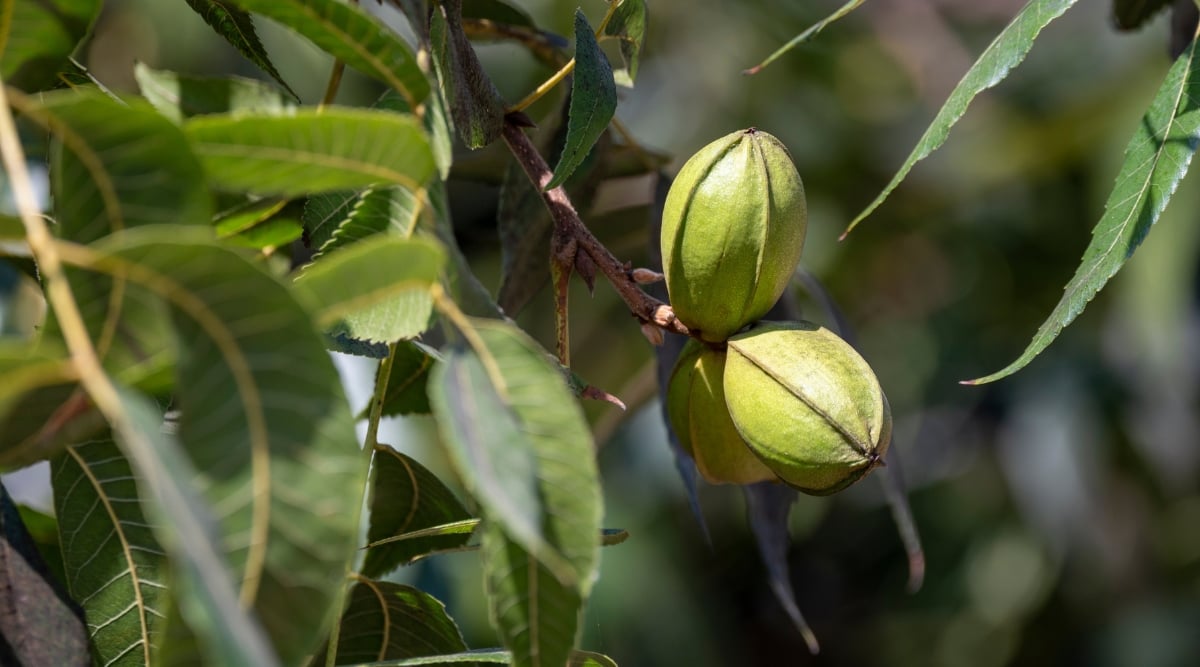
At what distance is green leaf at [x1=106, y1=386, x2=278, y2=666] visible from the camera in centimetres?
33

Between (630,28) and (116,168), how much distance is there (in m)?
0.36

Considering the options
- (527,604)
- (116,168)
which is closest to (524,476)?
(527,604)

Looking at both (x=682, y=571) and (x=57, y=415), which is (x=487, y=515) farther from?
(x=682, y=571)

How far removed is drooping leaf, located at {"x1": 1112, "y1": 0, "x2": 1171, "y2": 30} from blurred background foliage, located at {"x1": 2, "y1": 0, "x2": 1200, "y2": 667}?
3.89ft

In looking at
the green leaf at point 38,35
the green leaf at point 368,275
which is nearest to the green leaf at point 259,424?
the green leaf at point 368,275

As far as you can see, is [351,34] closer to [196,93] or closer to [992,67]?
[196,93]

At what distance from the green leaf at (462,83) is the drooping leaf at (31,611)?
292mm

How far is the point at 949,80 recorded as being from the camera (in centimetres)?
316

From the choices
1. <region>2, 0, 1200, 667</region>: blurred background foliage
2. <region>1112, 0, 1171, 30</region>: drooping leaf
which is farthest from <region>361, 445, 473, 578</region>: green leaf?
<region>2, 0, 1200, 667</region>: blurred background foliage

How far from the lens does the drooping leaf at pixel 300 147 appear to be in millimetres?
418

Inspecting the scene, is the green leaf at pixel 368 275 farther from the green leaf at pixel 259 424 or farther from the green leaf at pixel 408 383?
the green leaf at pixel 408 383

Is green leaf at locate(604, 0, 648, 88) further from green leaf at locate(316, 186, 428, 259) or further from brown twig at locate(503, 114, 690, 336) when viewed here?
green leaf at locate(316, 186, 428, 259)

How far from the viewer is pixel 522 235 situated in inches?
32.8

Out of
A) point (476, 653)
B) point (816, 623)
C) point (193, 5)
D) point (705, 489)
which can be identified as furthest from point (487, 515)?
point (816, 623)
